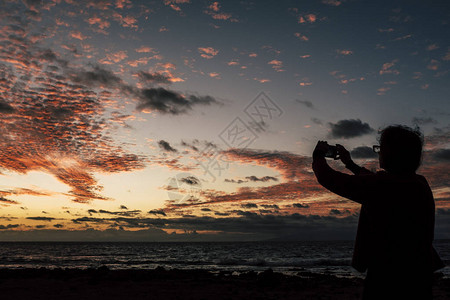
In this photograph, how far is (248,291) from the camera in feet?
49.1

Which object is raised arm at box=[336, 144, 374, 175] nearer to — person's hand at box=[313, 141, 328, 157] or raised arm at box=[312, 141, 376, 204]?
person's hand at box=[313, 141, 328, 157]

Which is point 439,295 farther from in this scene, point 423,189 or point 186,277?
point 423,189

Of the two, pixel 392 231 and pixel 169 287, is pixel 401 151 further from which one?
pixel 169 287

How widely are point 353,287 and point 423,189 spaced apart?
54.0 feet

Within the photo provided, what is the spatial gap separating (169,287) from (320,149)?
1578 cm

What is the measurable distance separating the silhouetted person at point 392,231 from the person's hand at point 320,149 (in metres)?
0.10

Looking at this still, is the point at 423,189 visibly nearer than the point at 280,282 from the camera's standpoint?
Yes

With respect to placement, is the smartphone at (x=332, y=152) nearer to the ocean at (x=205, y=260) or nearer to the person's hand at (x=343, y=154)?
the person's hand at (x=343, y=154)

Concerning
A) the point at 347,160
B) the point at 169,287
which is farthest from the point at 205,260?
the point at 347,160

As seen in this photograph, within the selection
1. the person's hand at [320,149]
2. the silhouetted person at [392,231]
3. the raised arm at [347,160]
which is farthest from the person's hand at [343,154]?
the silhouetted person at [392,231]

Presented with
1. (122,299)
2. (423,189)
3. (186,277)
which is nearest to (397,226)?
(423,189)

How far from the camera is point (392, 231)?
71.1 inches

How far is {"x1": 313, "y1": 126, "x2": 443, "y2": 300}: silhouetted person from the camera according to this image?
179cm

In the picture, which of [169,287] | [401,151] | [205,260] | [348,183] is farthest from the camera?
[205,260]
